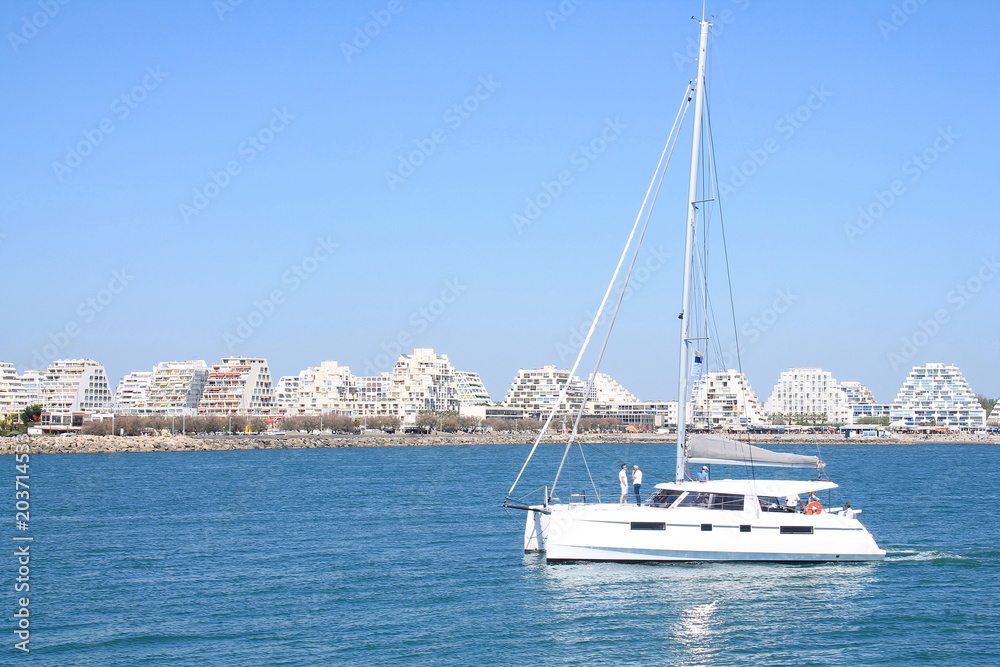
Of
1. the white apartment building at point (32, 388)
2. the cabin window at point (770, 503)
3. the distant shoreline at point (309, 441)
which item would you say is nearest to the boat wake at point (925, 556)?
the cabin window at point (770, 503)

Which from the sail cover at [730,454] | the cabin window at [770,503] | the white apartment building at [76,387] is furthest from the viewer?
the white apartment building at [76,387]

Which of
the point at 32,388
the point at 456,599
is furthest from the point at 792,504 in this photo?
the point at 32,388

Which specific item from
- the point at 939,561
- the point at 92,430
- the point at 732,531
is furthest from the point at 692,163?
the point at 92,430

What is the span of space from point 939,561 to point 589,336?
1031 centimetres

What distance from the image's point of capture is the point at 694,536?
74.5 ft

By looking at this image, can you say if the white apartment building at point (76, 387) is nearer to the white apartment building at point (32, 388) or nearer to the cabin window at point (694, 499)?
the white apartment building at point (32, 388)

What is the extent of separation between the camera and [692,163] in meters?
24.3

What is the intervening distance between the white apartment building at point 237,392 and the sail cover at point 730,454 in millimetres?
175392

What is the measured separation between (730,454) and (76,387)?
182285 millimetres

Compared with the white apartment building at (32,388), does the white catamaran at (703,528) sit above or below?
below

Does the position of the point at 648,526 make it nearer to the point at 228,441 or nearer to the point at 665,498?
the point at 665,498

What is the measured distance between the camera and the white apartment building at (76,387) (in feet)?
599

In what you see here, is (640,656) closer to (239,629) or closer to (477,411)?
(239,629)

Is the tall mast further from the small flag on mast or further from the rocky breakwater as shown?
the rocky breakwater
